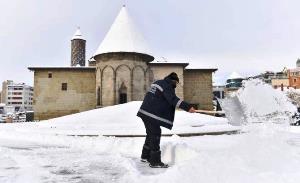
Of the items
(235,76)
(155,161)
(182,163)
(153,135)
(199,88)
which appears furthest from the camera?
(235,76)

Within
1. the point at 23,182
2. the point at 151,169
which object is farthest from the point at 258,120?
the point at 23,182

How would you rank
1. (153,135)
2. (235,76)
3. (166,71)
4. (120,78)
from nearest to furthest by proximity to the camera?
(153,135) → (120,78) → (166,71) → (235,76)

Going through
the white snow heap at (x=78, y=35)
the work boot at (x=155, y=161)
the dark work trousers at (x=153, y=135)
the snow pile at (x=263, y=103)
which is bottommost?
the work boot at (x=155, y=161)

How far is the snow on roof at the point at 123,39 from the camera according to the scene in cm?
3117

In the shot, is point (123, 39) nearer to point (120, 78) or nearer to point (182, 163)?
point (120, 78)

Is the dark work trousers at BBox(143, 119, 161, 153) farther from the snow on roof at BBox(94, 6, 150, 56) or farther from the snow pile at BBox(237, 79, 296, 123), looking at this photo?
the snow on roof at BBox(94, 6, 150, 56)

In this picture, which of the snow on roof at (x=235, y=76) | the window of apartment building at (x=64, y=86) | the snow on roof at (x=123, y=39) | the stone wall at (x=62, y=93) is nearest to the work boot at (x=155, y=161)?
the snow on roof at (x=123, y=39)

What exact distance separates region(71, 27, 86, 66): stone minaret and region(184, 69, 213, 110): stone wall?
62.7ft

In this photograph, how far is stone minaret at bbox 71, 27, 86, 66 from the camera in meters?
47.3

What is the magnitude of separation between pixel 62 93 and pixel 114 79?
257 inches

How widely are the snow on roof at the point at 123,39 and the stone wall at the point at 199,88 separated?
574 cm

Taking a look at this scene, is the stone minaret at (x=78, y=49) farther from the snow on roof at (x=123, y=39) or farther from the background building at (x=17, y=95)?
the background building at (x=17, y=95)

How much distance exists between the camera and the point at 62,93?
110ft

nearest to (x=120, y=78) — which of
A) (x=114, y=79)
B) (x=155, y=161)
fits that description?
(x=114, y=79)
